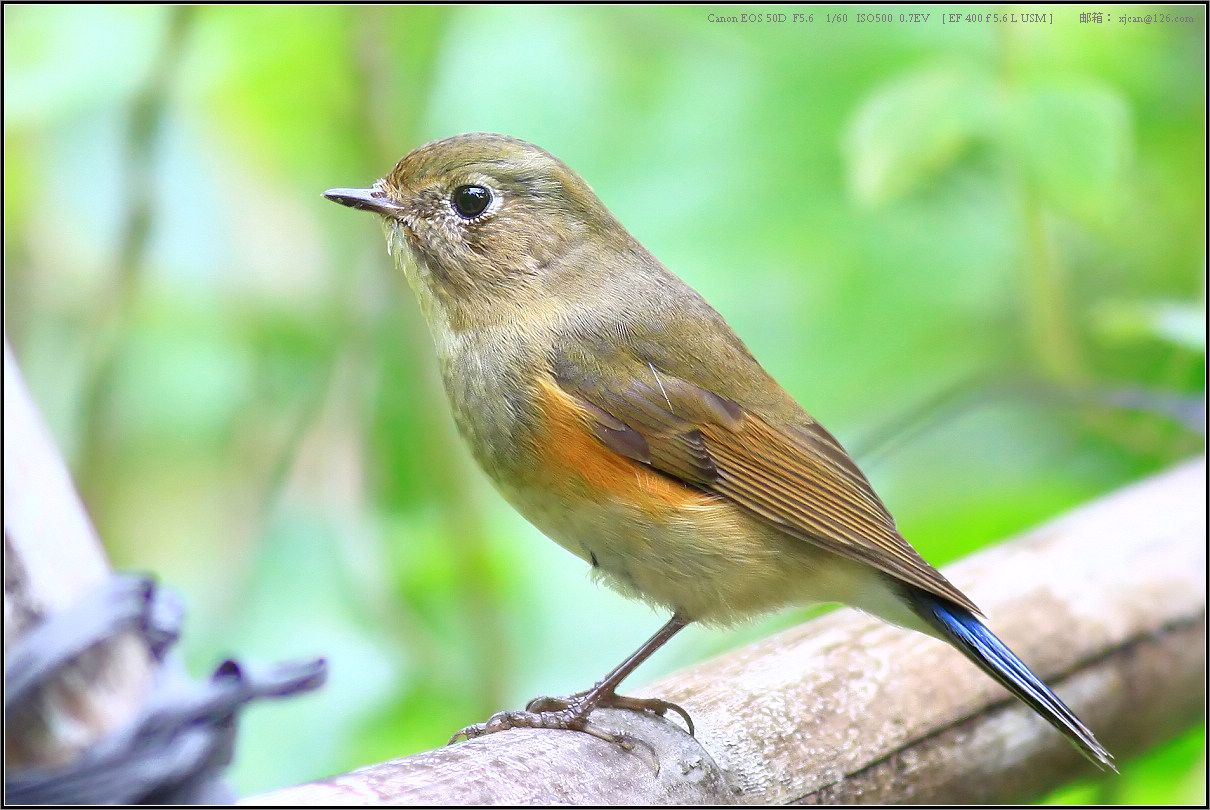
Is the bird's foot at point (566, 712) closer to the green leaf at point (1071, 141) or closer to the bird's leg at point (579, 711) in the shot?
the bird's leg at point (579, 711)

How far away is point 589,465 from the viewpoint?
2.53m

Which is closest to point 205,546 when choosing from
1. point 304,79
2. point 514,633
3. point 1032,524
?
point 514,633

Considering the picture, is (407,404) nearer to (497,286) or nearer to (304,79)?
(304,79)

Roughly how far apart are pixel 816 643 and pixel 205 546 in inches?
86.2

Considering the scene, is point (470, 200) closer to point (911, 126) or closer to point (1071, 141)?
point (911, 126)

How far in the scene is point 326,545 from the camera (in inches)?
157

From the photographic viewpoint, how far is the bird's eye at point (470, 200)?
2.83 meters

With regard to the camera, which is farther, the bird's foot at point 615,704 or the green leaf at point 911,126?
the green leaf at point 911,126

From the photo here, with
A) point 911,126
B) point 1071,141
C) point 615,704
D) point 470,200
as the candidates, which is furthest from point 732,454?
point 1071,141

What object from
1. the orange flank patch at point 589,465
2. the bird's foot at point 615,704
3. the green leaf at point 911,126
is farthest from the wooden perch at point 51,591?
the green leaf at point 911,126

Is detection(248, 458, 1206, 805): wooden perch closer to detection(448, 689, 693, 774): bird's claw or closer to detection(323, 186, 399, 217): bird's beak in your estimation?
detection(448, 689, 693, 774): bird's claw

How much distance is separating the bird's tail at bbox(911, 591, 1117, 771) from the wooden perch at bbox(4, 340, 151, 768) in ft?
5.47

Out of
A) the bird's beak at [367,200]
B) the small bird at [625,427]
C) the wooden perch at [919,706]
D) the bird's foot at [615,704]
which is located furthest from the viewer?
the bird's beak at [367,200]

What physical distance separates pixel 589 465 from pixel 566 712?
1.64ft
